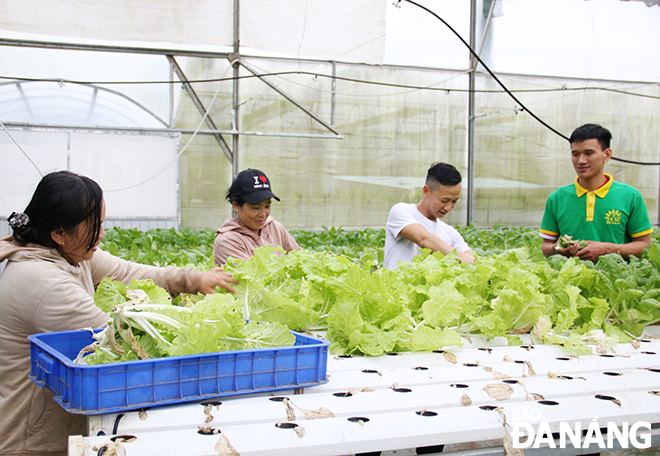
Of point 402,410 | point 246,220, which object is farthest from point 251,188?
point 402,410

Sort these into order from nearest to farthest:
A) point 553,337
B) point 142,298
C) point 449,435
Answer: point 449,435, point 142,298, point 553,337

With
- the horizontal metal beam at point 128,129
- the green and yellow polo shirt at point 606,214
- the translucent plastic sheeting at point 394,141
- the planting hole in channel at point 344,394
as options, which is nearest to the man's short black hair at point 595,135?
the green and yellow polo shirt at point 606,214

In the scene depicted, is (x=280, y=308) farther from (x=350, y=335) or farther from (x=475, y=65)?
(x=475, y=65)

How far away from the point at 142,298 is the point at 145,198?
7455 mm

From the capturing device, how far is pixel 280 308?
6.12 feet

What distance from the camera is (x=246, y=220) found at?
9.98 feet

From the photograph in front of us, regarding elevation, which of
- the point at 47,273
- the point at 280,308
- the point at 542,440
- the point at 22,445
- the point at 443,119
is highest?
the point at 443,119

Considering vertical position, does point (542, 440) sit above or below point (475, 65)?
below

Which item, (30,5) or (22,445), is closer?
(22,445)

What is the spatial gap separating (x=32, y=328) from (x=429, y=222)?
7.26 ft

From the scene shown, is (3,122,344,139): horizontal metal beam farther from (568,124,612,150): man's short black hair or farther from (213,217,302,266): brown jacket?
(568,124,612,150): man's short black hair

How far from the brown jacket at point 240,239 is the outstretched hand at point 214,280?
85 centimetres

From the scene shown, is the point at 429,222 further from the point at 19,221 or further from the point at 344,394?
the point at 19,221

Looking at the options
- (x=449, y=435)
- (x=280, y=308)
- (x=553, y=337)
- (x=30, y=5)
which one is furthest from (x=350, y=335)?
(x=30, y=5)
